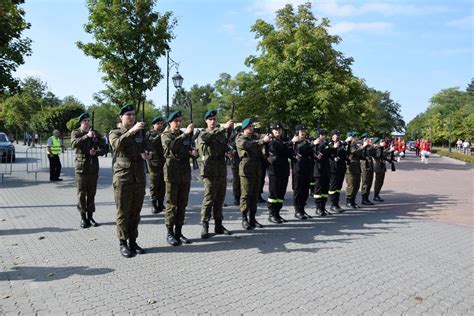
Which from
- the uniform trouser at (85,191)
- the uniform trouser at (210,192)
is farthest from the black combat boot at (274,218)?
the uniform trouser at (85,191)

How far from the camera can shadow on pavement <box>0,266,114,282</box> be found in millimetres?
4789

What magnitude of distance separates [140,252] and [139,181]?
108cm

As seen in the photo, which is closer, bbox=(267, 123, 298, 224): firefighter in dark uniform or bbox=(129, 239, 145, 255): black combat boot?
bbox=(129, 239, 145, 255): black combat boot

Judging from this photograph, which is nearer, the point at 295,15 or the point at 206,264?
the point at 206,264

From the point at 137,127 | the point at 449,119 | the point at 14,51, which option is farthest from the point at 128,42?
the point at 449,119

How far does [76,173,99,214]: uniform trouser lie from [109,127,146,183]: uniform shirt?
2.06 metres

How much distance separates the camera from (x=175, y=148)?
6.24 m

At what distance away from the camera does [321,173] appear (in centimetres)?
889

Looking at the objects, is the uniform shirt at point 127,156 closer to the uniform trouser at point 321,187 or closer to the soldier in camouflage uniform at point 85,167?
the soldier in camouflage uniform at point 85,167

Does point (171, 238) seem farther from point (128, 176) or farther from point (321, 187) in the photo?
point (321, 187)

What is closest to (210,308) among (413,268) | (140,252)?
(140,252)

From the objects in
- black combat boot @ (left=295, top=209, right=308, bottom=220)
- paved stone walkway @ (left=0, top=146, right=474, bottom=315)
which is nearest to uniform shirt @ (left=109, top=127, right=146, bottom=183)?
paved stone walkway @ (left=0, top=146, right=474, bottom=315)

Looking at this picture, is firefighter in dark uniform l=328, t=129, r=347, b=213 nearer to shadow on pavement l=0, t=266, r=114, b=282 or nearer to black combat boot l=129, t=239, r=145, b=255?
black combat boot l=129, t=239, r=145, b=255

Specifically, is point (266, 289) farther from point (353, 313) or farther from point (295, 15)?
point (295, 15)
